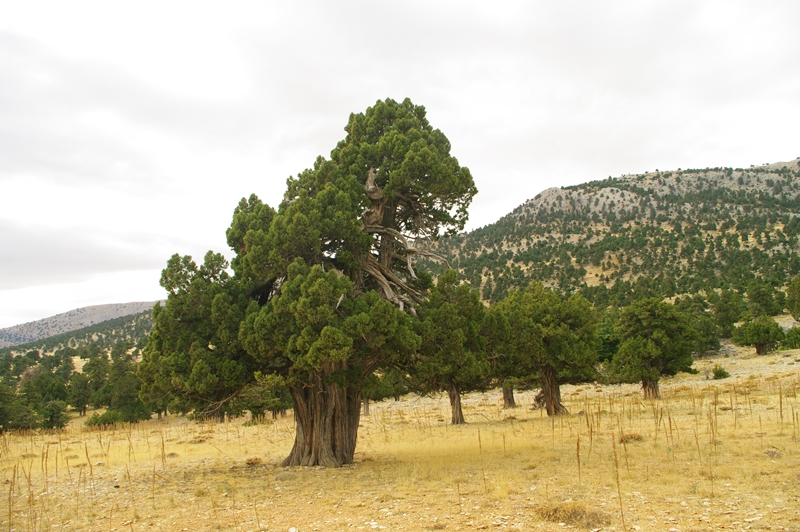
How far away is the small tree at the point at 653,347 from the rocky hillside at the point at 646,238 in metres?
46.5

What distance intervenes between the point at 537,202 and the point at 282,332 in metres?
167

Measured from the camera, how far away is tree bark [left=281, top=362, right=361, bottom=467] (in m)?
12.4

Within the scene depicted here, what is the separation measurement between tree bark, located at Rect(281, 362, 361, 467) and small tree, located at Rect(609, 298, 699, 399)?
20.6 meters

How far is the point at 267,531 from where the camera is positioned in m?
6.96

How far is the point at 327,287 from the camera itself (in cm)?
1033

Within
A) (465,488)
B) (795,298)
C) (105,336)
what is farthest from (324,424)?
(105,336)

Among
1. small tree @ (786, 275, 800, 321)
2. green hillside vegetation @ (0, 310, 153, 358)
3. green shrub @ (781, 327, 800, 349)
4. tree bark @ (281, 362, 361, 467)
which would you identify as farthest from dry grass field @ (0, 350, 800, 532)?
green hillside vegetation @ (0, 310, 153, 358)

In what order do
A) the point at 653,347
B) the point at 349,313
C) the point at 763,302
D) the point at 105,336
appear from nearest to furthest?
1. the point at 349,313
2. the point at 653,347
3. the point at 763,302
4. the point at 105,336

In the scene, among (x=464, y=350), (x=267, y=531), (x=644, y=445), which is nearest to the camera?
(x=267, y=531)

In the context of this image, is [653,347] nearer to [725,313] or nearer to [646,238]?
[725,313]

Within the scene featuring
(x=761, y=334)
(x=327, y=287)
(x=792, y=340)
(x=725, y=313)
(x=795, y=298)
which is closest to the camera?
(x=327, y=287)

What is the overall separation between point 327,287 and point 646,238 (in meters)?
120

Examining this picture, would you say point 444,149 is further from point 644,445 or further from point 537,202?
point 537,202

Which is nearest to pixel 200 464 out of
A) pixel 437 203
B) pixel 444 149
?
pixel 437 203
